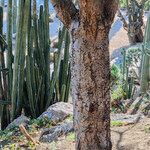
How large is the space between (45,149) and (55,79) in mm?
2008

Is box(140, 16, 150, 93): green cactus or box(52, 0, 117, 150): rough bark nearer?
box(52, 0, 117, 150): rough bark

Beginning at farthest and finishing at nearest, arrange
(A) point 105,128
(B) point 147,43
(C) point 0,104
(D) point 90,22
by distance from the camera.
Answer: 1. (B) point 147,43
2. (C) point 0,104
3. (A) point 105,128
4. (D) point 90,22

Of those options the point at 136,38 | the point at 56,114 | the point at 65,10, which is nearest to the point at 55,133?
the point at 56,114

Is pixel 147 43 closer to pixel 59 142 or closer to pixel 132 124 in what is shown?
pixel 132 124

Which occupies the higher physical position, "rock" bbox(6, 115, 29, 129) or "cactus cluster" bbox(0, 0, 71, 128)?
"cactus cluster" bbox(0, 0, 71, 128)

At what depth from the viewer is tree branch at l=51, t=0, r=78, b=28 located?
122 inches

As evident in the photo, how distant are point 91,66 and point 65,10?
462 mm

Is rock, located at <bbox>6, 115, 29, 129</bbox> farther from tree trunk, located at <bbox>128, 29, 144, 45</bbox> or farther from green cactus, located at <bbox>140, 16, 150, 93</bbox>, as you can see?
tree trunk, located at <bbox>128, 29, 144, 45</bbox>

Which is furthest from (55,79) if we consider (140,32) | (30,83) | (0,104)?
(140,32)

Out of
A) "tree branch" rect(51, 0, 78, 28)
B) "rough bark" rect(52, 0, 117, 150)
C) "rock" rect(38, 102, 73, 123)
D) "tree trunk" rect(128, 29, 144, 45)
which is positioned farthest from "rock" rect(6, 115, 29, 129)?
"tree trunk" rect(128, 29, 144, 45)

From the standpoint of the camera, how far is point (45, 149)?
439 cm

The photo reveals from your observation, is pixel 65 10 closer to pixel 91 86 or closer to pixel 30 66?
pixel 91 86

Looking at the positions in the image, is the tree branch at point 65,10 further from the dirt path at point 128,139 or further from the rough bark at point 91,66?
the dirt path at point 128,139

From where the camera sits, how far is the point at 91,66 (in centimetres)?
311
